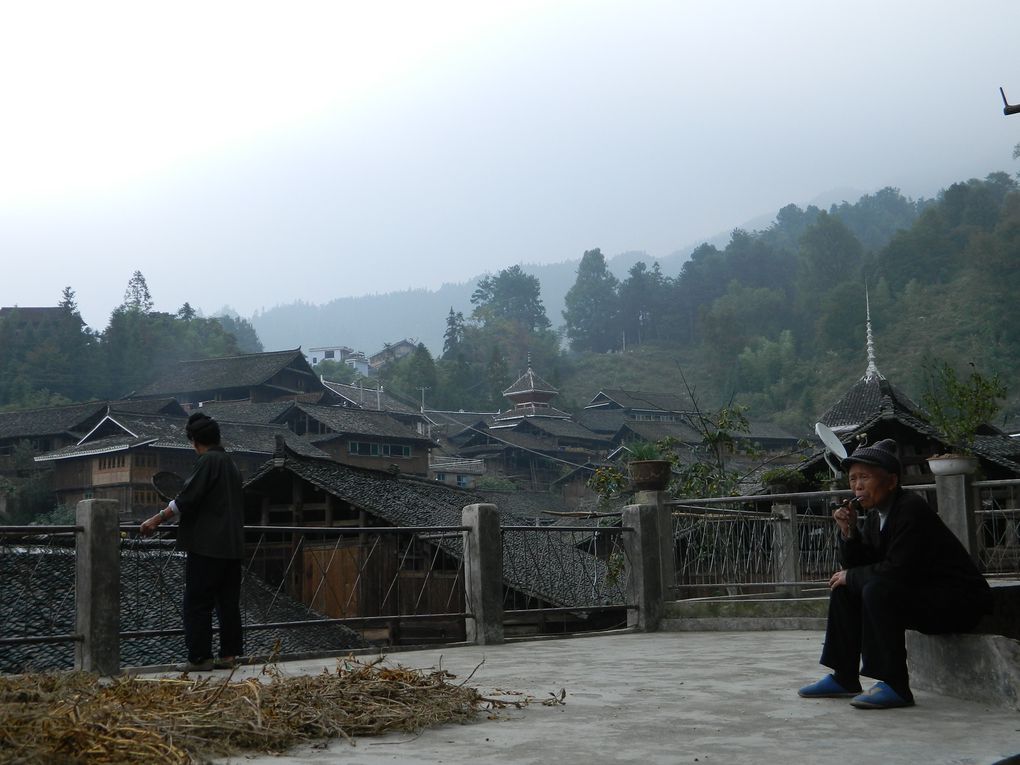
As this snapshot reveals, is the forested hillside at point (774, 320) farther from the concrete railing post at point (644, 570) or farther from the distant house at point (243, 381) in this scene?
the concrete railing post at point (644, 570)

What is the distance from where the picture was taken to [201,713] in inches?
148

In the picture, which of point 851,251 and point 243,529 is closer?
point 243,529

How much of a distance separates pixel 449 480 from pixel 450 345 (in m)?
30.0

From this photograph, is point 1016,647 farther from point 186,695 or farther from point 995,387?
point 995,387

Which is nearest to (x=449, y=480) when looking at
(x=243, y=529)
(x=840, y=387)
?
(x=840, y=387)

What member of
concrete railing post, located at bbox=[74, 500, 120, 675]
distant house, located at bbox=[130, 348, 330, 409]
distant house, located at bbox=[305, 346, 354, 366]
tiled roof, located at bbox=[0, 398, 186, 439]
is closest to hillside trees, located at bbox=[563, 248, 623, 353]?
distant house, located at bbox=[305, 346, 354, 366]

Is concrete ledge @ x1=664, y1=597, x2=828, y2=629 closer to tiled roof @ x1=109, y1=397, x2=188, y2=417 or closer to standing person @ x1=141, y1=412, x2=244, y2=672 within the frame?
standing person @ x1=141, y1=412, x2=244, y2=672

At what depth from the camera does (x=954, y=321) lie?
6631 cm

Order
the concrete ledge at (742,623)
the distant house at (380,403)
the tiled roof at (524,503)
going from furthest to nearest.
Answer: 1. the distant house at (380,403)
2. the tiled roof at (524,503)
3. the concrete ledge at (742,623)

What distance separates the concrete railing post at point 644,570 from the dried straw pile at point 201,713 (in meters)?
5.04

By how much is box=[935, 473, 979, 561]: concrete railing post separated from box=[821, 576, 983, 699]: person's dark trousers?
5.33 metres

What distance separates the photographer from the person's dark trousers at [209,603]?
6.41m

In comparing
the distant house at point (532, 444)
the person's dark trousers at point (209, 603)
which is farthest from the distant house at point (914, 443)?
the distant house at point (532, 444)

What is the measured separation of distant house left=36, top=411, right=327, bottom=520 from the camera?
1518 inches
